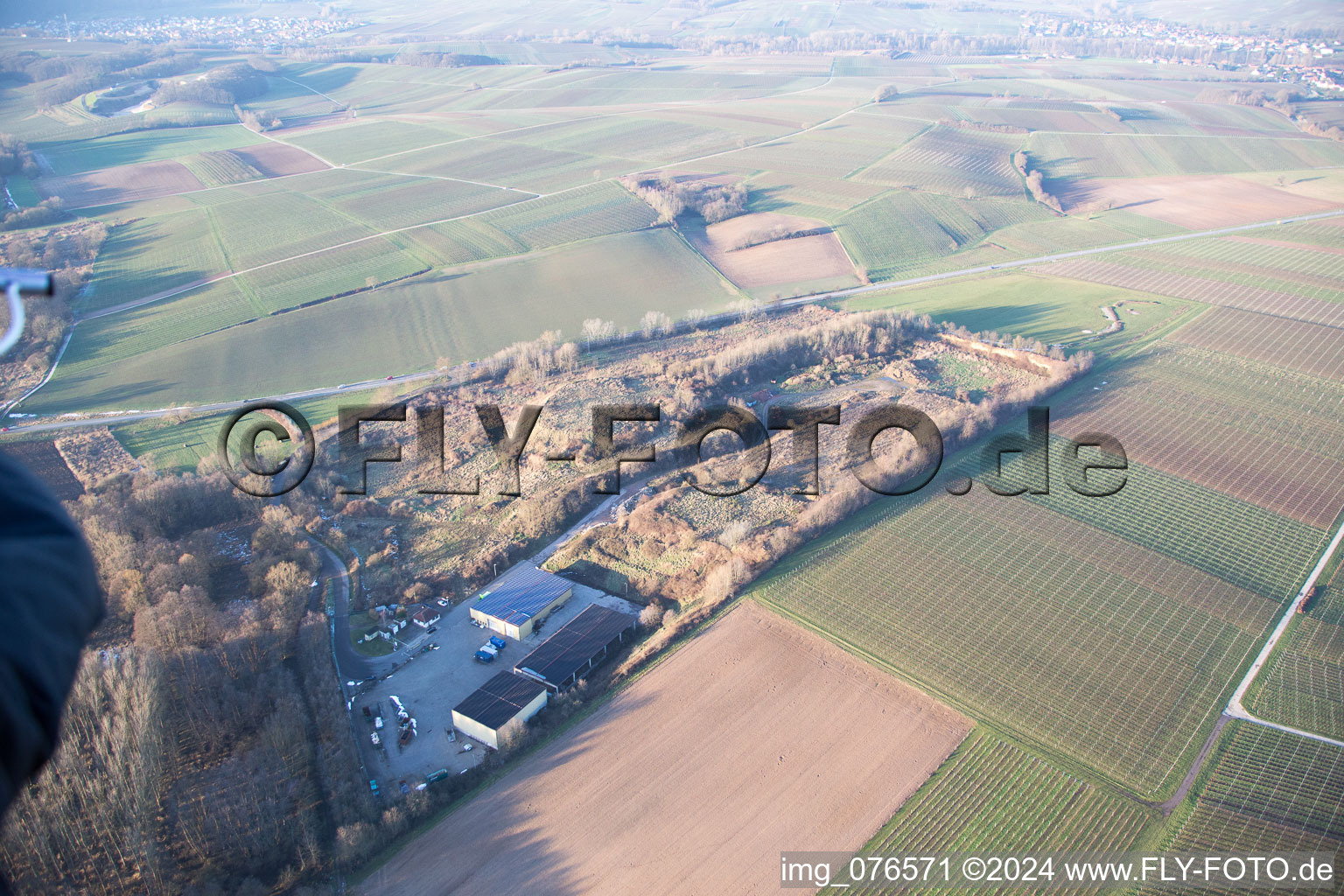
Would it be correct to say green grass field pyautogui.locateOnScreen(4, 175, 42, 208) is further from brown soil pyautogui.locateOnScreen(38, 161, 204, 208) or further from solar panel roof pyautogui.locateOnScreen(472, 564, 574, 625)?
solar panel roof pyautogui.locateOnScreen(472, 564, 574, 625)

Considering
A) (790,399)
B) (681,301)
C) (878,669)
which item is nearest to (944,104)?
(681,301)

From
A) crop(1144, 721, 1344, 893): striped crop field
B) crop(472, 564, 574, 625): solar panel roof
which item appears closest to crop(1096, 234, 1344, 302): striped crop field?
crop(1144, 721, 1344, 893): striped crop field

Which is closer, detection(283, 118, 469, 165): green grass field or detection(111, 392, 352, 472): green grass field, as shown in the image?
detection(111, 392, 352, 472): green grass field

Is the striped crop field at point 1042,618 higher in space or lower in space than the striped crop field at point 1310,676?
higher

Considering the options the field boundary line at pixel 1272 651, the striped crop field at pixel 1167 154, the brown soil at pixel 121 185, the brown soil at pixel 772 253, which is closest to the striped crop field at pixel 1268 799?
the field boundary line at pixel 1272 651

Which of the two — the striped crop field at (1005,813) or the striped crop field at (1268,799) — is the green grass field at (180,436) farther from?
the striped crop field at (1268,799)
